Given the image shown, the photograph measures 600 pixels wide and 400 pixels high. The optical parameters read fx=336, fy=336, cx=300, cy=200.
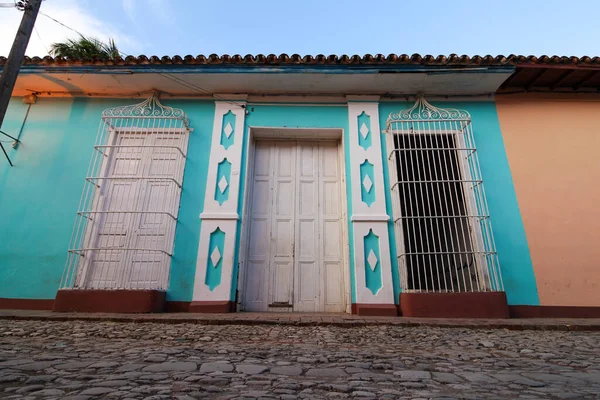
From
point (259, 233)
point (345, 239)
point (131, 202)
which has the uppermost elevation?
point (131, 202)

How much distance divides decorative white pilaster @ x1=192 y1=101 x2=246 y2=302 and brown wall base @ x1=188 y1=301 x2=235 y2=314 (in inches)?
1.9

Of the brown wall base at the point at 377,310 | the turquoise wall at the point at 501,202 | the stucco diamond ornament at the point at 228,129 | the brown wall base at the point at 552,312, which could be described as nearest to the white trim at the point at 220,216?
the stucco diamond ornament at the point at 228,129

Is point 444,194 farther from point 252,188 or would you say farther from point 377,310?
point 252,188

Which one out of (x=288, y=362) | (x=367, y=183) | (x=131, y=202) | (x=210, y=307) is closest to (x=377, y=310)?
(x=367, y=183)

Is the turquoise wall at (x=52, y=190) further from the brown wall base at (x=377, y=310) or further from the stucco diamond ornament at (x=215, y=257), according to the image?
the brown wall base at (x=377, y=310)

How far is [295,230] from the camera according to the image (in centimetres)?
534

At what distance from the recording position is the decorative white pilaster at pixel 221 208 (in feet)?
15.5

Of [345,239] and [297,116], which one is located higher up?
[297,116]

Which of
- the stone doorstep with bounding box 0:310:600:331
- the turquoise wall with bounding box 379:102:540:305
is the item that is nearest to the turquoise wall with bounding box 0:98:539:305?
the turquoise wall with bounding box 379:102:540:305

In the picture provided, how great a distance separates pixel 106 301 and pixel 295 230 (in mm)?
2767

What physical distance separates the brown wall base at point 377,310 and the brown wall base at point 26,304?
430cm

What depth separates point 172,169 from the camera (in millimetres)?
5363

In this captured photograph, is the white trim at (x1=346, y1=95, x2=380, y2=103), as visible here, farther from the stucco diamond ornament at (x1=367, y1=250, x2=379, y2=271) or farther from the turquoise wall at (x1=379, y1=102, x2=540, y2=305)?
the stucco diamond ornament at (x1=367, y1=250, x2=379, y2=271)

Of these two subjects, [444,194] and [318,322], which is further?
[444,194]
